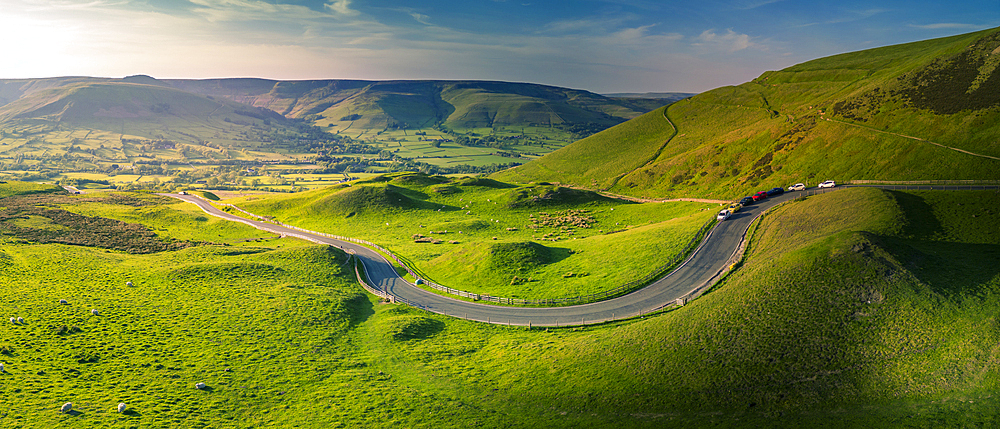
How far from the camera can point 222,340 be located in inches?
1651

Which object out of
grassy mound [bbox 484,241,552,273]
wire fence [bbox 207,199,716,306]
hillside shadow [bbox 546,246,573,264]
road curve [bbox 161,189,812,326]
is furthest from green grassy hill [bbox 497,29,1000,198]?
grassy mound [bbox 484,241,552,273]

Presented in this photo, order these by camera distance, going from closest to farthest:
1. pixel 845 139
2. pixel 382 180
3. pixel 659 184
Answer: pixel 845 139 → pixel 659 184 → pixel 382 180

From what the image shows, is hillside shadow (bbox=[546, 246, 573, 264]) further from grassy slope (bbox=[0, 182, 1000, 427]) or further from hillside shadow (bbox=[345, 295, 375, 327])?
hillside shadow (bbox=[345, 295, 375, 327])

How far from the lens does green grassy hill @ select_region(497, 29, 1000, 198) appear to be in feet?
236

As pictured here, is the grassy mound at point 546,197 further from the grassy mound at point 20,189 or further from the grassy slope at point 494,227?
the grassy mound at point 20,189

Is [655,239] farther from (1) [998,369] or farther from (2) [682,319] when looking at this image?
(1) [998,369]

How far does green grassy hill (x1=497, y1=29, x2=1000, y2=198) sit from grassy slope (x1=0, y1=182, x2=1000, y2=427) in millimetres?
24534

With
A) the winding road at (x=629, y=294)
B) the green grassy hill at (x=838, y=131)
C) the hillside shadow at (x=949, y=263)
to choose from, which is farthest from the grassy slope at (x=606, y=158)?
the hillside shadow at (x=949, y=263)

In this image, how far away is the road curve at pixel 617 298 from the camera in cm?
4644

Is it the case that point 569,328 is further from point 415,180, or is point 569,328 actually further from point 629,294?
point 415,180

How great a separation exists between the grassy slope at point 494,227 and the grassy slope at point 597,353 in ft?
38.8

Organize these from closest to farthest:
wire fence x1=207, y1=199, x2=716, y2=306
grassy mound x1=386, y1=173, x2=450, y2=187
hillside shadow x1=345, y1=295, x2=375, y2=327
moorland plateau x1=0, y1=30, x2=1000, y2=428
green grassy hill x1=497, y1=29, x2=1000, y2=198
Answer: moorland plateau x1=0, y1=30, x2=1000, y2=428 → hillside shadow x1=345, y1=295, x2=375, y2=327 → wire fence x1=207, y1=199, x2=716, y2=306 → green grassy hill x1=497, y1=29, x2=1000, y2=198 → grassy mound x1=386, y1=173, x2=450, y2=187

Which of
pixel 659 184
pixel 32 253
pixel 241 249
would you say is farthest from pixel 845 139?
pixel 32 253

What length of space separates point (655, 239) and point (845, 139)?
55440 millimetres
